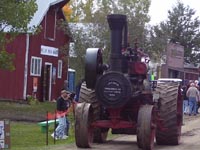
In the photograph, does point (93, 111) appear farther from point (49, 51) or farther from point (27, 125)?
point (49, 51)

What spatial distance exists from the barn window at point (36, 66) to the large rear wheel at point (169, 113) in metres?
20.5

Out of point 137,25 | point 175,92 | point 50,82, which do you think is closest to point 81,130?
point 175,92

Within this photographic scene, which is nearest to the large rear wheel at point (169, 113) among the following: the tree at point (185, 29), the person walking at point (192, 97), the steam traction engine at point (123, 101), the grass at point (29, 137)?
the steam traction engine at point (123, 101)

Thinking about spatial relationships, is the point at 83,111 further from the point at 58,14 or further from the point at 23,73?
the point at 58,14

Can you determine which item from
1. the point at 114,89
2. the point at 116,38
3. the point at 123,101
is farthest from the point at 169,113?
the point at 116,38

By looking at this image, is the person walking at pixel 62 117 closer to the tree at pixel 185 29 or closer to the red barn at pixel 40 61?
the red barn at pixel 40 61

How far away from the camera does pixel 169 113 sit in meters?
15.4

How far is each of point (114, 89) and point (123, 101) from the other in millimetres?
349

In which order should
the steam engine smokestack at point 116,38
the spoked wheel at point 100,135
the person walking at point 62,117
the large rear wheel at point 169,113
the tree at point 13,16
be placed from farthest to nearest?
the person walking at point 62,117 < the tree at point 13,16 < the spoked wheel at point 100,135 < the large rear wheel at point 169,113 < the steam engine smokestack at point 116,38

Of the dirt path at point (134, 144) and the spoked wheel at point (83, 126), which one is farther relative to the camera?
the dirt path at point (134, 144)

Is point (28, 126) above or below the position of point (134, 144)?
below

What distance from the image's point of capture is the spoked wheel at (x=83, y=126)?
14.5 meters

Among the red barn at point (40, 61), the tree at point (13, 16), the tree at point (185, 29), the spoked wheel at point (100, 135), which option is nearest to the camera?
the spoked wheel at point (100, 135)

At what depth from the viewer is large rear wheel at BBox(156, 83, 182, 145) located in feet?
50.8
